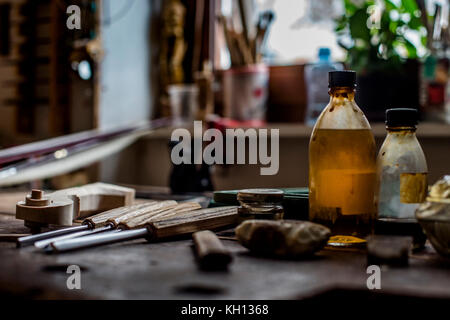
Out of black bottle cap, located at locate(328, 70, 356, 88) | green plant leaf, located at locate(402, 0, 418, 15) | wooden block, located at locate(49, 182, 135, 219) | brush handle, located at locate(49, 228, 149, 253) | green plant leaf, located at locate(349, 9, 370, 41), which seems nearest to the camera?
brush handle, located at locate(49, 228, 149, 253)

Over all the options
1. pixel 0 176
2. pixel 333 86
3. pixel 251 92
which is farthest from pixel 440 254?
pixel 251 92

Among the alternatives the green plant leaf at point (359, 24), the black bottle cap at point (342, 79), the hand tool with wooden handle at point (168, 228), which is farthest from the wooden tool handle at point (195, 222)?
the green plant leaf at point (359, 24)

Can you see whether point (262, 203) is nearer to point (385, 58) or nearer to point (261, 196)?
point (261, 196)

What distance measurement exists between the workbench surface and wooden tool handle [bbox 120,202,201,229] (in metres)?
0.07

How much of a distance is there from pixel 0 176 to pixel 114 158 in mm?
918

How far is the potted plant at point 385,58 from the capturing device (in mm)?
1733

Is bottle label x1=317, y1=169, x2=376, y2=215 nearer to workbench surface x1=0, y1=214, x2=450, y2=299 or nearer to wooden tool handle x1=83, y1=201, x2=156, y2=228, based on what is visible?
workbench surface x1=0, y1=214, x2=450, y2=299

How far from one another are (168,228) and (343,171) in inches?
9.2

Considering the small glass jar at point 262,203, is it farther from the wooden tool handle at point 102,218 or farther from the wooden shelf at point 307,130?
the wooden shelf at point 307,130

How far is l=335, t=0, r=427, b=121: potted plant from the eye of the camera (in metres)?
1.73

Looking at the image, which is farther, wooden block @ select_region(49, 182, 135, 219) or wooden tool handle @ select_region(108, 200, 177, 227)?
wooden block @ select_region(49, 182, 135, 219)

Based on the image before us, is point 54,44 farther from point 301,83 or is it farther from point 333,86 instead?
point 333,86

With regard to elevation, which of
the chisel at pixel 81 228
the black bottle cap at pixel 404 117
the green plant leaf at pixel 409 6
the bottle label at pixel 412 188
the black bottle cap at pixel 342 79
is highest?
the green plant leaf at pixel 409 6

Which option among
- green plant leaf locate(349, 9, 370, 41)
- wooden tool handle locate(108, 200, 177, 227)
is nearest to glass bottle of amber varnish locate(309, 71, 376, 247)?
wooden tool handle locate(108, 200, 177, 227)
